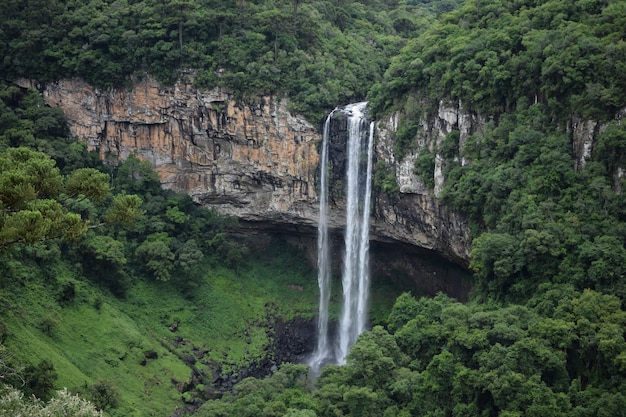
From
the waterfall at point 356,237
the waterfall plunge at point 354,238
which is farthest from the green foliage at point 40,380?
the waterfall at point 356,237

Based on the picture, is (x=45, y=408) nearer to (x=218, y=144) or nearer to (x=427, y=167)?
(x=427, y=167)

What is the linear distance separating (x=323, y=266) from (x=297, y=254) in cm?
228

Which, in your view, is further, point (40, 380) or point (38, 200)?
point (40, 380)

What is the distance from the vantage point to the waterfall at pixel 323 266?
108 feet

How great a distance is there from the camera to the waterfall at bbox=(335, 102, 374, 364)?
3288cm

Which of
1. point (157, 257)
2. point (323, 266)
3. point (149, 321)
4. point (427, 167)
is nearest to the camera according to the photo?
point (427, 167)

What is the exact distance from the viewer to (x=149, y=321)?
102ft

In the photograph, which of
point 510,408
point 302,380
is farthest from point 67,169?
point 510,408

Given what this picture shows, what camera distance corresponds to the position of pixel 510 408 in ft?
63.9

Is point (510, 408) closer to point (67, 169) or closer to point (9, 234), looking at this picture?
point (9, 234)

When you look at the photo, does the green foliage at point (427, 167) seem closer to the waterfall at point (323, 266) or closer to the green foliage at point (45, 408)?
the waterfall at point (323, 266)

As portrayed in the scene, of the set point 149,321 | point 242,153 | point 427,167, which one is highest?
point 242,153

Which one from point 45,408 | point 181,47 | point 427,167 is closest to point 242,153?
point 181,47

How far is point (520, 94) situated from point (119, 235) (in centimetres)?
1857
